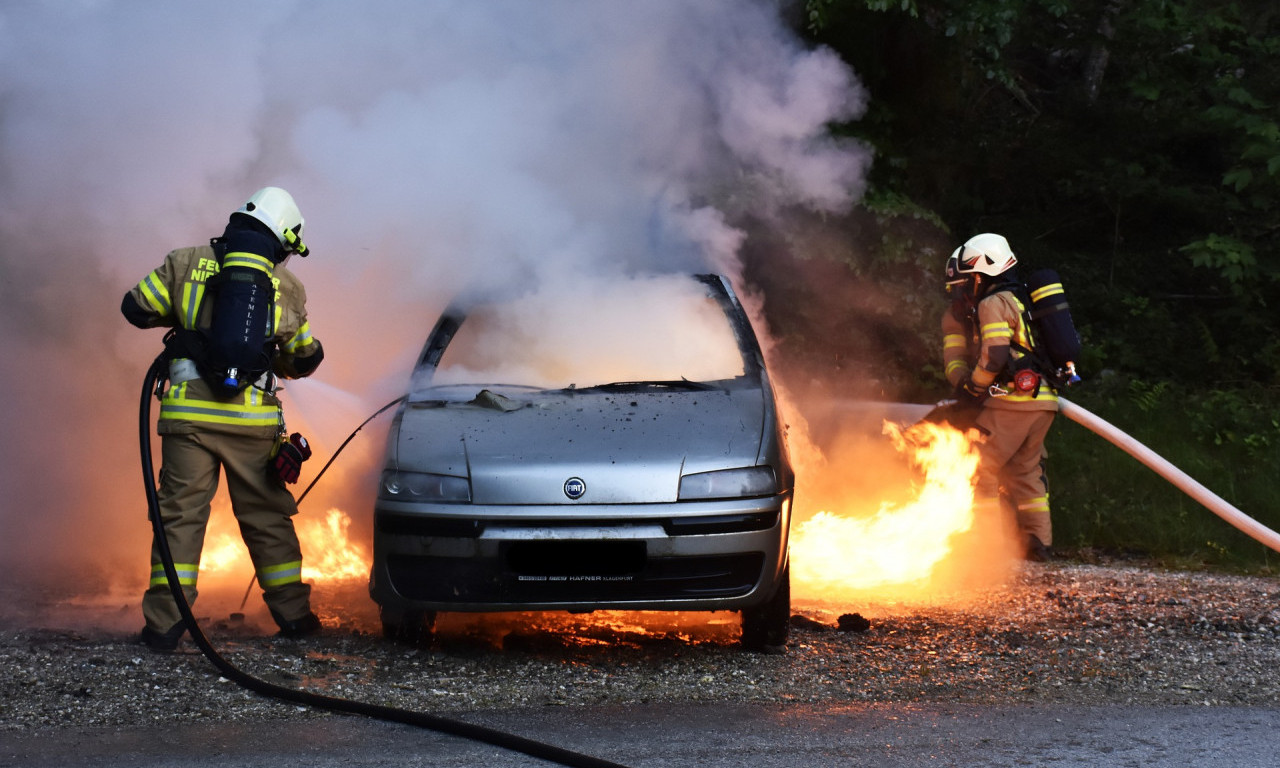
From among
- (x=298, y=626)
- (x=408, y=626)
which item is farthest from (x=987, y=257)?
(x=298, y=626)

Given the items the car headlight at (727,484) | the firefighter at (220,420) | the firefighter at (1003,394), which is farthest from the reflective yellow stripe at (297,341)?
the firefighter at (1003,394)

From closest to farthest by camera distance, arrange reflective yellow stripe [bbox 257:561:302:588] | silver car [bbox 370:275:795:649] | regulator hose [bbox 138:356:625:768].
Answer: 1. regulator hose [bbox 138:356:625:768]
2. silver car [bbox 370:275:795:649]
3. reflective yellow stripe [bbox 257:561:302:588]

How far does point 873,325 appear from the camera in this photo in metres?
10.0

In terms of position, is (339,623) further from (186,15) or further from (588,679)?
(186,15)

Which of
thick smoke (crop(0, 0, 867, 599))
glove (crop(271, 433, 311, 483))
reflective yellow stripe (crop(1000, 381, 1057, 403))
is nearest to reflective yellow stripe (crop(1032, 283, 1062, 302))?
reflective yellow stripe (crop(1000, 381, 1057, 403))

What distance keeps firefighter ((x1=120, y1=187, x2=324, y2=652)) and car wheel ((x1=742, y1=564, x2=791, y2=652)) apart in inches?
73.2

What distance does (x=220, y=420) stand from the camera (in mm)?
5438

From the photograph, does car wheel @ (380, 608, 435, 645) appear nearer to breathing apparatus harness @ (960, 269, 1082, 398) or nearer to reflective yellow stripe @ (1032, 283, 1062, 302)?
breathing apparatus harness @ (960, 269, 1082, 398)

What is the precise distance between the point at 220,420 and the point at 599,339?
1635 millimetres

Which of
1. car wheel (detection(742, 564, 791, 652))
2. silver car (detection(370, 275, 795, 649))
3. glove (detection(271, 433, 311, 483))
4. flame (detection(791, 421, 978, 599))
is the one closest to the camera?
silver car (detection(370, 275, 795, 649))

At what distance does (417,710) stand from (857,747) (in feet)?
4.78

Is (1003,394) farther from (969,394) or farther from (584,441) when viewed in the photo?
(584,441)

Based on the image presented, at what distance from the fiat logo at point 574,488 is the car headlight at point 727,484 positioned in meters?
0.36

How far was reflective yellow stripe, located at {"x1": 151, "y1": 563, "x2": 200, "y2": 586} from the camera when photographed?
209 inches
